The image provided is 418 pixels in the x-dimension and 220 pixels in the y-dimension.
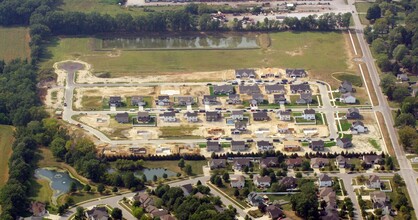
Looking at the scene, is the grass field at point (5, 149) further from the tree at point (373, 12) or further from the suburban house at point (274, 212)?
the tree at point (373, 12)

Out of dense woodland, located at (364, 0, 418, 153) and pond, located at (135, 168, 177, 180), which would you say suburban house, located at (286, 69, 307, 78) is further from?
pond, located at (135, 168, 177, 180)

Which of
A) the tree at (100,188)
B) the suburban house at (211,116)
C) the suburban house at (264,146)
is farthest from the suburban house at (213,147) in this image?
the tree at (100,188)

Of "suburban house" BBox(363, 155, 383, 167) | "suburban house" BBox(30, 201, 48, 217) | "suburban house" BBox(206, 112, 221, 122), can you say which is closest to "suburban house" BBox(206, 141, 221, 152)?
"suburban house" BBox(206, 112, 221, 122)

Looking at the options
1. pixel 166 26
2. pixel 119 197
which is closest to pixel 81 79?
pixel 166 26

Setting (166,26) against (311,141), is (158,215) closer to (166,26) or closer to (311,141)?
(311,141)

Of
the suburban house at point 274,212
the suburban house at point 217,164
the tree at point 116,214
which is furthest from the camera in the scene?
the suburban house at point 217,164

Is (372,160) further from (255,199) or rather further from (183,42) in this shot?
(183,42)

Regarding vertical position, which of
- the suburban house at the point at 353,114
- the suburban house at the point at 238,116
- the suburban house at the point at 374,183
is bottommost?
the suburban house at the point at 374,183
